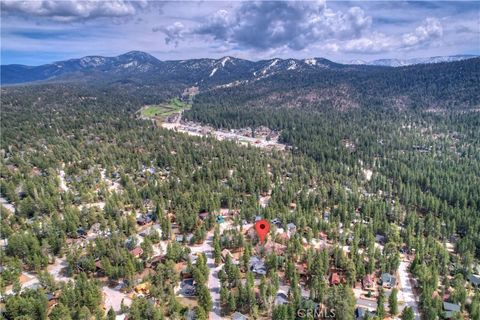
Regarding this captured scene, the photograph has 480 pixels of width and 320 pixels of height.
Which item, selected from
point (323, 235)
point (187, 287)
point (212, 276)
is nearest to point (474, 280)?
point (323, 235)

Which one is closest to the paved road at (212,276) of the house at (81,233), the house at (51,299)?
the house at (51,299)

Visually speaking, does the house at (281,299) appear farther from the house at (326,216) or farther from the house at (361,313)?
the house at (326,216)

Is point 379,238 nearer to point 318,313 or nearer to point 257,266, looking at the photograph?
point 257,266

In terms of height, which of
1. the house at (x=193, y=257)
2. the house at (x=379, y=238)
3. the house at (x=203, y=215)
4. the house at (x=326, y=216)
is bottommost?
the house at (x=379, y=238)

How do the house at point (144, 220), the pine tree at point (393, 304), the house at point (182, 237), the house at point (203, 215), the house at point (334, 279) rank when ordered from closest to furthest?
1. the pine tree at point (393, 304)
2. the house at point (334, 279)
3. the house at point (182, 237)
4. the house at point (144, 220)
5. the house at point (203, 215)

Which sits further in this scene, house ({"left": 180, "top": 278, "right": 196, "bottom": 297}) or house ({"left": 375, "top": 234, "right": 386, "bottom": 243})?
house ({"left": 375, "top": 234, "right": 386, "bottom": 243})

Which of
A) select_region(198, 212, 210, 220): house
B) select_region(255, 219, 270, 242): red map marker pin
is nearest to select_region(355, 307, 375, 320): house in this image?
select_region(255, 219, 270, 242): red map marker pin

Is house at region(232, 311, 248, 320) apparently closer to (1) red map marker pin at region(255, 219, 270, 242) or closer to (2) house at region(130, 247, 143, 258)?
(1) red map marker pin at region(255, 219, 270, 242)
